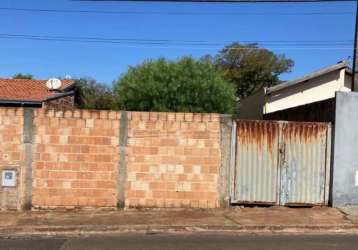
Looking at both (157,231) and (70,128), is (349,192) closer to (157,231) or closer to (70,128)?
(157,231)

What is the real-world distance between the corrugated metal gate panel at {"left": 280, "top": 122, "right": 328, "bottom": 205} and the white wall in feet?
51.8

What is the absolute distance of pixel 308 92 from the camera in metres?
28.5

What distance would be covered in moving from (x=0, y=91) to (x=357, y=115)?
22.6 m

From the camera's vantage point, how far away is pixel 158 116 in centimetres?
1189

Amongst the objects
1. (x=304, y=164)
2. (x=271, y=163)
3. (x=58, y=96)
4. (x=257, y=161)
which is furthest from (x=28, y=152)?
(x=58, y=96)

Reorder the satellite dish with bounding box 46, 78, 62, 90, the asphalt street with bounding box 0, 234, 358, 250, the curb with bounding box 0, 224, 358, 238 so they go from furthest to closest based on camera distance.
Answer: the satellite dish with bounding box 46, 78, 62, 90 → the curb with bounding box 0, 224, 358, 238 → the asphalt street with bounding box 0, 234, 358, 250

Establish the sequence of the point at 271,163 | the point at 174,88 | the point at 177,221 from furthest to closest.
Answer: the point at 174,88
the point at 271,163
the point at 177,221

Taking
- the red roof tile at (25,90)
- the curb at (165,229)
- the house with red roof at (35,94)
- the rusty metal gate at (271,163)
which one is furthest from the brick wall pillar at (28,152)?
the red roof tile at (25,90)

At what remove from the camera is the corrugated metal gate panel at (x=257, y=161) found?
12.2m

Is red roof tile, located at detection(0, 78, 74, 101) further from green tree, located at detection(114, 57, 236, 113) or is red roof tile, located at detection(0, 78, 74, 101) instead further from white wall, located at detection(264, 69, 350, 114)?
white wall, located at detection(264, 69, 350, 114)

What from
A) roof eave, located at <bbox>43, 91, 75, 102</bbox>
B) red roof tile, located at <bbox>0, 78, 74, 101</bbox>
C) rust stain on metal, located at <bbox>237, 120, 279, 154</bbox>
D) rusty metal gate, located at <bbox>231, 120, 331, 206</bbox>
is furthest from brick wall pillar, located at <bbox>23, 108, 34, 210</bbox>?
red roof tile, located at <bbox>0, 78, 74, 101</bbox>

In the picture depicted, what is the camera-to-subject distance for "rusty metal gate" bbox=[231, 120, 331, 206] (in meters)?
12.2

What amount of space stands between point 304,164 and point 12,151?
648 centimetres

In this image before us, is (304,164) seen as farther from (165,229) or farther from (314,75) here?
(314,75)
